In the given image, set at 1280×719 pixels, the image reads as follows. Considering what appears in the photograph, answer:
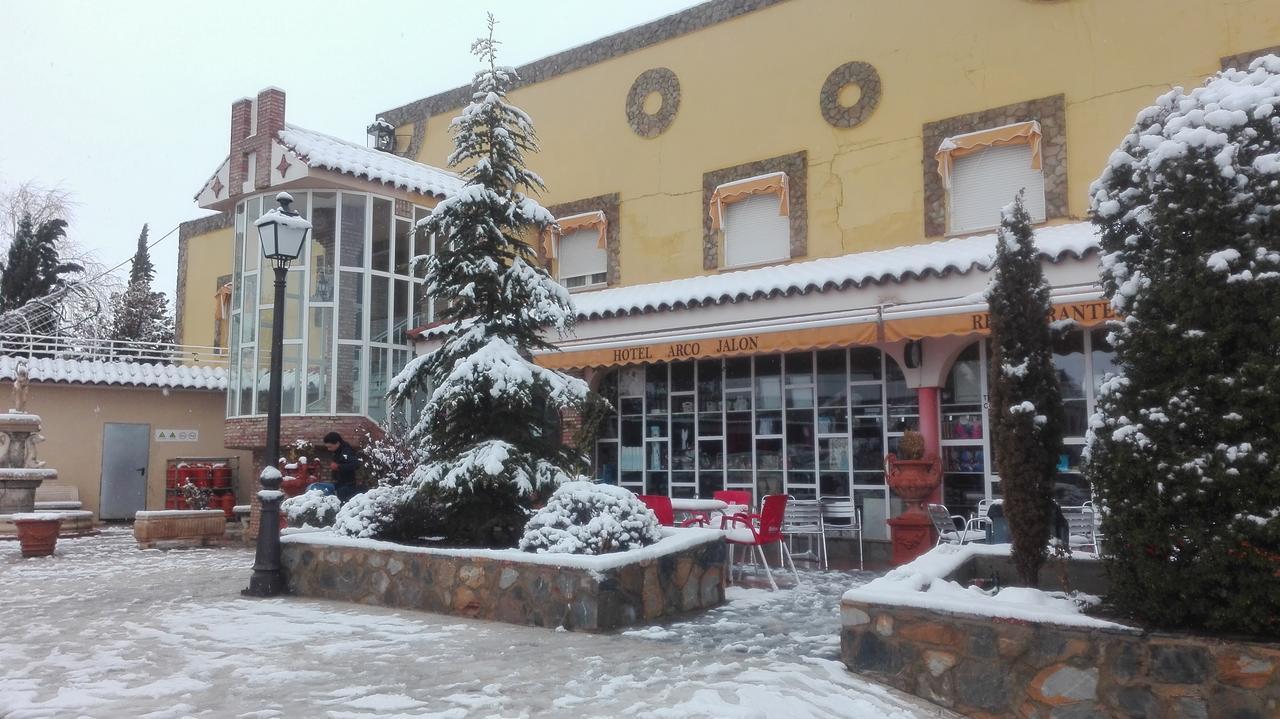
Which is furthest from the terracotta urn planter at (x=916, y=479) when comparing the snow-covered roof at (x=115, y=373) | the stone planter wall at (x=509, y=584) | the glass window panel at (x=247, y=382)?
the snow-covered roof at (x=115, y=373)

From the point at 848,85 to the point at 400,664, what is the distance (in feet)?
38.0

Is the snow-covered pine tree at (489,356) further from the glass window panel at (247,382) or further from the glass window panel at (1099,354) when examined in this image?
the glass window panel at (247,382)

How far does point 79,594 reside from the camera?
31.5 ft

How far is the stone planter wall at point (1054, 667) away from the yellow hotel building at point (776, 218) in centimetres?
545

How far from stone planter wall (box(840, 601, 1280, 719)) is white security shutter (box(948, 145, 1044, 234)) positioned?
9.00 meters

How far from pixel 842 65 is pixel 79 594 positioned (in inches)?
486

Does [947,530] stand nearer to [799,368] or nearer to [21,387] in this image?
[799,368]

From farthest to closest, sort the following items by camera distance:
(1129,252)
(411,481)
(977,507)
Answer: (977,507)
(411,481)
(1129,252)

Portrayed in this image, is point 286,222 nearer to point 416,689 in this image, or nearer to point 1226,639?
point 416,689

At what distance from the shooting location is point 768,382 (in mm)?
14164

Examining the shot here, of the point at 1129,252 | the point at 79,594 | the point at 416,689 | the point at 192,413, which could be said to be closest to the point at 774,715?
the point at 416,689

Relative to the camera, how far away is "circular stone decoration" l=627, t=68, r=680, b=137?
16625 mm

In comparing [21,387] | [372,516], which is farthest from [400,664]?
[21,387]

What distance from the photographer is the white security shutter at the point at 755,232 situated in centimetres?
1524
